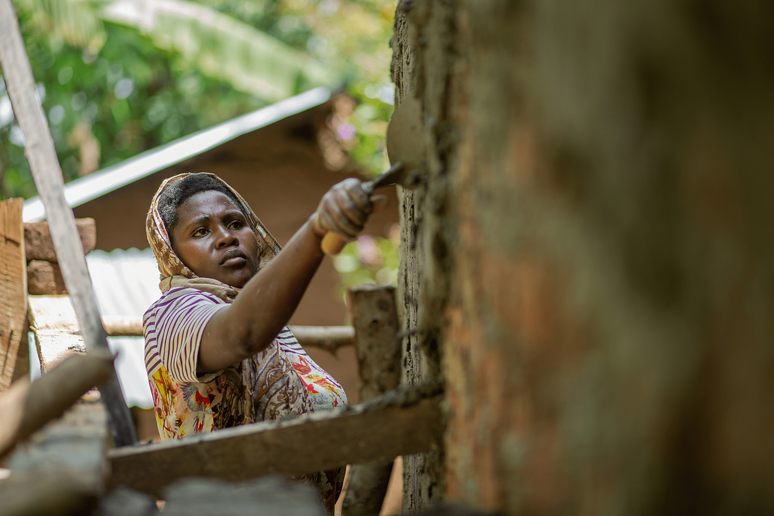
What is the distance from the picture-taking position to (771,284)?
2.77ft

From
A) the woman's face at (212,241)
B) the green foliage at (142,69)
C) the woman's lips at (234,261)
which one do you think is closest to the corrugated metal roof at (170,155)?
the woman's face at (212,241)

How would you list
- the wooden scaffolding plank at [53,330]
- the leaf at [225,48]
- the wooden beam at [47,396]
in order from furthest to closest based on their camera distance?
the leaf at [225,48]
the wooden scaffolding plank at [53,330]
the wooden beam at [47,396]

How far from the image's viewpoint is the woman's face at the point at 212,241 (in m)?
2.02

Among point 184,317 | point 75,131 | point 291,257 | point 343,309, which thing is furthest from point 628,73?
point 75,131

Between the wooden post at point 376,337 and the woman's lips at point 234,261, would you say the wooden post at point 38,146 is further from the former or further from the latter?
the wooden post at point 376,337

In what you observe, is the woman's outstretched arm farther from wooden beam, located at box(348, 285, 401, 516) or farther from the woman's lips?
wooden beam, located at box(348, 285, 401, 516)

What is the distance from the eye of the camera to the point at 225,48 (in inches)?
372

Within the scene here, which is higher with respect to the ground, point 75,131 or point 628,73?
point 75,131

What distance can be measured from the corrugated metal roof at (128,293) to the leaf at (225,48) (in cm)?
484

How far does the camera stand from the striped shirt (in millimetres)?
1689

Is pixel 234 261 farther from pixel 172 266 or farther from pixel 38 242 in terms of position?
pixel 38 242

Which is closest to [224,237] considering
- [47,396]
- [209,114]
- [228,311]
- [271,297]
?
[228,311]

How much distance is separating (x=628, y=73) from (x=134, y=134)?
14282 millimetres

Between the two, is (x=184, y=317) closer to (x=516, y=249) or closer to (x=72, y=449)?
(x=72, y=449)
